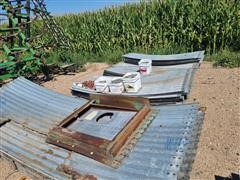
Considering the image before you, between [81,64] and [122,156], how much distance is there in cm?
631

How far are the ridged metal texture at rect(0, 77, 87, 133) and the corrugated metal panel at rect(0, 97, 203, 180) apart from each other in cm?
11

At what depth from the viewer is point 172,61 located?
24.9ft

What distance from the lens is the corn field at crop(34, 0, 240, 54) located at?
938 cm

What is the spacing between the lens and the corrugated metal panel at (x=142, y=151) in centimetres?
332

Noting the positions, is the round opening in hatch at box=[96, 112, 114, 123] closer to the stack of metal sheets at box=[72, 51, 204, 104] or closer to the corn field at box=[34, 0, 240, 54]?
the stack of metal sheets at box=[72, 51, 204, 104]

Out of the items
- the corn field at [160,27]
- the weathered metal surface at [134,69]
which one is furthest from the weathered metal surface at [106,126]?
the corn field at [160,27]

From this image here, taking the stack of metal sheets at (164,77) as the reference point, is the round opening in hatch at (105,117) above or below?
below

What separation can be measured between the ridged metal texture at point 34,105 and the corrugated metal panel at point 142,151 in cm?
11

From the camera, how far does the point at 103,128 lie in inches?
164

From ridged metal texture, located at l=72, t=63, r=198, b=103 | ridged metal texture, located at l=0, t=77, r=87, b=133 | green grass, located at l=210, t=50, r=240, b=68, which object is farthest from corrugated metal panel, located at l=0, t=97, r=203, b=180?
green grass, located at l=210, t=50, r=240, b=68

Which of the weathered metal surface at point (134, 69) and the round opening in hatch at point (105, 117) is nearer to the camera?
the round opening in hatch at point (105, 117)

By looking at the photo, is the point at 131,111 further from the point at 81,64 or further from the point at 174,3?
the point at 174,3

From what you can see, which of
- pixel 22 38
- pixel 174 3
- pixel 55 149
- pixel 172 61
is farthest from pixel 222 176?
pixel 174 3

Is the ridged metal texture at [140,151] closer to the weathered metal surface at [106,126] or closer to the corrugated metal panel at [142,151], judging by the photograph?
the corrugated metal panel at [142,151]
